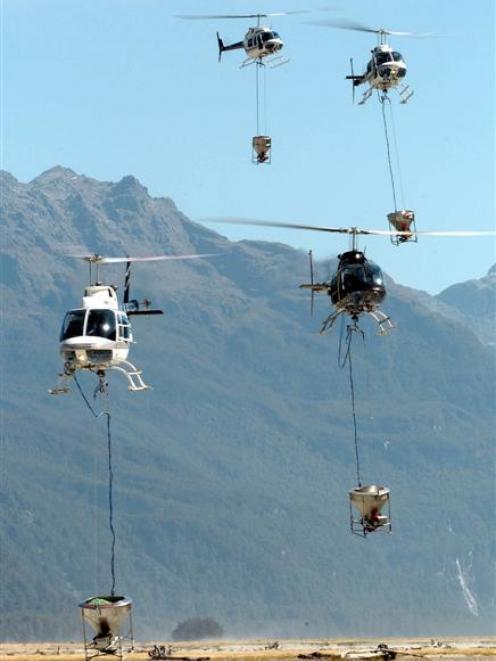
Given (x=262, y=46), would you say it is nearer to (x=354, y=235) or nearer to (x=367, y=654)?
(x=354, y=235)

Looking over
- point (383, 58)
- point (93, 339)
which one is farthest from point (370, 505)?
point (383, 58)

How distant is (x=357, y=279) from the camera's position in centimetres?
7600

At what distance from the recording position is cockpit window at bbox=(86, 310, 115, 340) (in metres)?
77.1

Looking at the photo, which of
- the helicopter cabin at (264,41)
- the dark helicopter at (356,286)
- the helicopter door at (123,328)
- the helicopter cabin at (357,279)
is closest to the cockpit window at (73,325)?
the helicopter door at (123,328)

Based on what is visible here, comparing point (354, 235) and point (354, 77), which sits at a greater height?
point (354, 77)

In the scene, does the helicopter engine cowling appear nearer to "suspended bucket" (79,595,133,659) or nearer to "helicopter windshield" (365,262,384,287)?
"helicopter windshield" (365,262,384,287)

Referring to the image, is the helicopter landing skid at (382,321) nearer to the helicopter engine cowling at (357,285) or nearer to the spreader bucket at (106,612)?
the helicopter engine cowling at (357,285)

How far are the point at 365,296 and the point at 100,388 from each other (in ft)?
53.6

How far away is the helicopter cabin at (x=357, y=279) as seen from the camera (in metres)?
75.8

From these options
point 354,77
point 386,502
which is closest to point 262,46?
point 354,77

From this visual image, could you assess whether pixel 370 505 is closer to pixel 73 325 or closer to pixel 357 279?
pixel 357 279

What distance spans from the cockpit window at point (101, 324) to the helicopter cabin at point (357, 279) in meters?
13.3

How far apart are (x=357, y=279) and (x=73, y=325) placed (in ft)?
55.7

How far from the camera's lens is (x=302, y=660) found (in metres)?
101
